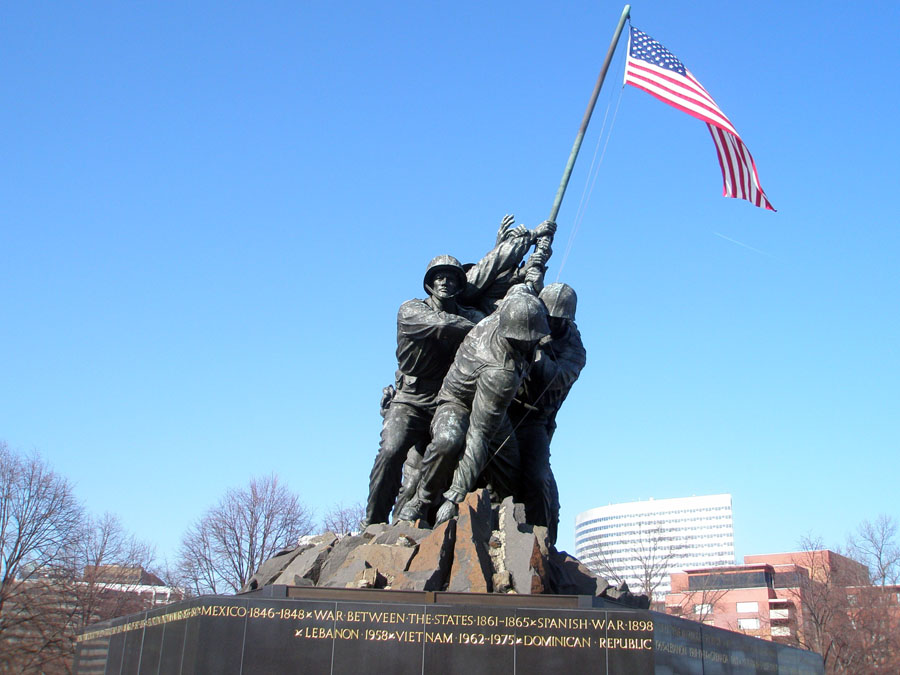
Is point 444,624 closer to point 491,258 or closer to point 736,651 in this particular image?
point 736,651

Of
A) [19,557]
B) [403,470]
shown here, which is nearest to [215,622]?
[403,470]

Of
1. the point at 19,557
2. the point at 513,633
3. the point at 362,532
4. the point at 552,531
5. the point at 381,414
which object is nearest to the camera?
the point at 513,633

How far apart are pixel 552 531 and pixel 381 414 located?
2499 mm

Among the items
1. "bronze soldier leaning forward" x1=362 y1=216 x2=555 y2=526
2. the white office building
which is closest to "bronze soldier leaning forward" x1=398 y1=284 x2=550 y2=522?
"bronze soldier leaning forward" x1=362 y1=216 x2=555 y2=526

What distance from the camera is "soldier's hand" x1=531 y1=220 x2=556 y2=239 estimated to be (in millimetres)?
10977

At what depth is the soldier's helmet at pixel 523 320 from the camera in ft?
30.1

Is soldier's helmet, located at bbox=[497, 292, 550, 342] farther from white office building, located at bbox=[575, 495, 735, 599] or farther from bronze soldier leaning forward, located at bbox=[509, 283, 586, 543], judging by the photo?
white office building, located at bbox=[575, 495, 735, 599]

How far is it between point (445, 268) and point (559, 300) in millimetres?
1342

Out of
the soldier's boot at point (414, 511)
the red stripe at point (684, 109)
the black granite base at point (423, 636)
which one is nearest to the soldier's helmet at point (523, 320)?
the soldier's boot at point (414, 511)

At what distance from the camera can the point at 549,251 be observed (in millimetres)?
10969

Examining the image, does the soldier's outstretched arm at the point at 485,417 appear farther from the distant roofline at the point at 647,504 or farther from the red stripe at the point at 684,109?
the distant roofline at the point at 647,504

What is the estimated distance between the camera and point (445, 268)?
34.0ft

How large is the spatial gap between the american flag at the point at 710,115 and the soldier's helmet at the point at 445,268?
436 cm

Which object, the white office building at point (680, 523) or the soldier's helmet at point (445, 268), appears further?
the white office building at point (680, 523)
